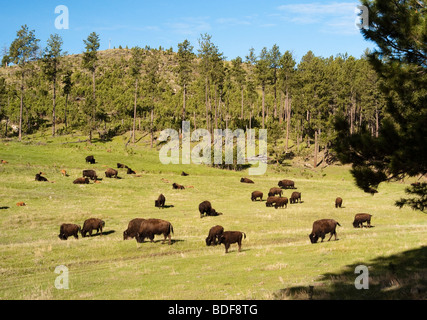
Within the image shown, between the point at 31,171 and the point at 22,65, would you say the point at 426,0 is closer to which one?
the point at 31,171

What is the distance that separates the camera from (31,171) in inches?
1715

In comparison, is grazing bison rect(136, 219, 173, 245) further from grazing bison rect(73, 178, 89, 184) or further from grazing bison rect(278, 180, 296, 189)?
grazing bison rect(278, 180, 296, 189)

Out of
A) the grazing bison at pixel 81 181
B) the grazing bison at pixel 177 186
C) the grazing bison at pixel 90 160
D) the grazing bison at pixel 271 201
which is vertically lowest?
the grazing bison at pixel 271 201

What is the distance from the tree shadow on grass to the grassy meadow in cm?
3

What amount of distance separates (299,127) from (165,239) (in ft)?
250

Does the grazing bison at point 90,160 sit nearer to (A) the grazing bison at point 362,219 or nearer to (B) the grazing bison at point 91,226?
(B) the grazing bison at point 91,226

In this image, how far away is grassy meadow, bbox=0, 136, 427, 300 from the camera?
40.5 ft

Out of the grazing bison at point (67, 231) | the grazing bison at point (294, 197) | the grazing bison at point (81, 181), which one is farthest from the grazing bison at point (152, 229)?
the grazing bison at point (81, 181)

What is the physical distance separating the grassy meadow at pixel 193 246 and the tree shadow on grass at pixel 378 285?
0.11 feet

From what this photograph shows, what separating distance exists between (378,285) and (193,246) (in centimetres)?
1200

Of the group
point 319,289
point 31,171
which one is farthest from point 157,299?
point 31,171

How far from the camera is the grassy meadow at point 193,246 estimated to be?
40.5ft

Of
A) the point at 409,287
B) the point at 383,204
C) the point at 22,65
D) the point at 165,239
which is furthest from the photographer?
the point at 22,65
